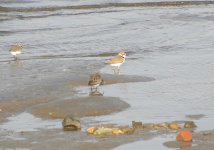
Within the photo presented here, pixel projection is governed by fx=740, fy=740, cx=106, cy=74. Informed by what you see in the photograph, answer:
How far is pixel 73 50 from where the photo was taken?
30.7 meters

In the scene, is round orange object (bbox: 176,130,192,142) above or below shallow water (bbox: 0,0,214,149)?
below

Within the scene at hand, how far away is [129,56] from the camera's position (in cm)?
2855

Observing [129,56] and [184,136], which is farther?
[129,56]

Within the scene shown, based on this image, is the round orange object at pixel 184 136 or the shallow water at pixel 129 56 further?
the shallow water at pixel 129 56

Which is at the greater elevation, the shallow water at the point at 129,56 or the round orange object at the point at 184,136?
the shallow water at the point at 129,56

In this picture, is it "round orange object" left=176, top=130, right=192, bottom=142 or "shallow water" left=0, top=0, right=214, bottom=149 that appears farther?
"shallow water" left=0, top=0, right=214, bottom=149

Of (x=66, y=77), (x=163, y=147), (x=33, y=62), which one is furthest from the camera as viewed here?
(x=33, y=62)

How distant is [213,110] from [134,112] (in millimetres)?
1838

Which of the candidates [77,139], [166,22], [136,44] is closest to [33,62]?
[136,44]

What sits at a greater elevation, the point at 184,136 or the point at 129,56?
the point at 129,56

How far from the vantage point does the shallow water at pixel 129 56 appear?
18750mm

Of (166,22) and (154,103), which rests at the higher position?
(166,22)

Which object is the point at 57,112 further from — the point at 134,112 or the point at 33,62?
the point at 33,62

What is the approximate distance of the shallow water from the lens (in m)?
18.8
